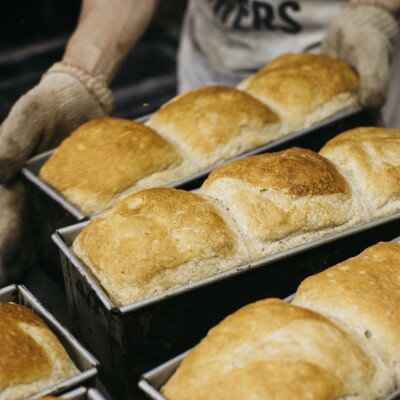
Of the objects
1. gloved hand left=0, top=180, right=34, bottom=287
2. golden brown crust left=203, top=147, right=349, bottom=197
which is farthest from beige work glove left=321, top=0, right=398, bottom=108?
gloved hand left=0, top=180, right=34, bottom=287

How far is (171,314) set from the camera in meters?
1.35

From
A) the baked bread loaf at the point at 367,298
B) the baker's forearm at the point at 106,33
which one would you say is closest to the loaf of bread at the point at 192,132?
the baker's forearm at the point at 106,33

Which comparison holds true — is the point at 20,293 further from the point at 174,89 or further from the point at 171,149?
the point at 174,89

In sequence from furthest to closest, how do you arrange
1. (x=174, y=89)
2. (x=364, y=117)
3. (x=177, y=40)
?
(x=177, y=40)
(x=174, y=89)
(x=364, y=117)

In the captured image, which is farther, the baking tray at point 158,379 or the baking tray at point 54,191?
the baking tray at point 54,191

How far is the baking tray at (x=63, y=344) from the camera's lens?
3.71 ft

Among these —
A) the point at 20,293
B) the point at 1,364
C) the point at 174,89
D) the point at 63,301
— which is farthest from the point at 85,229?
the point at 174,89

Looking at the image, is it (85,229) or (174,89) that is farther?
(174,89)

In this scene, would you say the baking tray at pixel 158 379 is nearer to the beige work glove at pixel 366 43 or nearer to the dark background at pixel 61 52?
the beige work glove at pixel 366 43

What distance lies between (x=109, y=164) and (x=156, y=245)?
56cm

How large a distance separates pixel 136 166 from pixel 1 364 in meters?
0.92

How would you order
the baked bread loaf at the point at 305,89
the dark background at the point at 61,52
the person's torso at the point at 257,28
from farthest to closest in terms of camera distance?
1. the dark background at the point at 61,52
2. the person's torso at the point at 257,28
3. the baked bread loaf at the point at 305,89

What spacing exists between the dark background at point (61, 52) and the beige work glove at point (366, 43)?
119 centimetres

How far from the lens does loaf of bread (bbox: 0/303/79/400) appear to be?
116 cm
